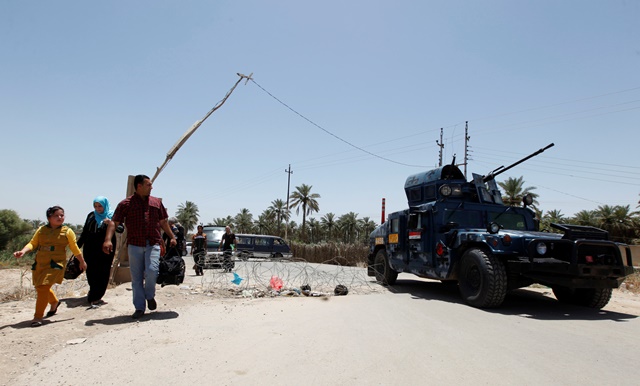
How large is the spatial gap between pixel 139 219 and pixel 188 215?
273 ft

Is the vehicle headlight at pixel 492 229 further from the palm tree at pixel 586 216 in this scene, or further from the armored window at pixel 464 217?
the palm tree at pixel 586 216

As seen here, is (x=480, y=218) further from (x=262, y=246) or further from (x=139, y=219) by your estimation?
(x=262, y=246)

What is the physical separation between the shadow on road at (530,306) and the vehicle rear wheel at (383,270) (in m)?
0.30

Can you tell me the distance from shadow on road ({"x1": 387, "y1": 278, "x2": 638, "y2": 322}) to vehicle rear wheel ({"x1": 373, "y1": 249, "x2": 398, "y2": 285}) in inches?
11.7

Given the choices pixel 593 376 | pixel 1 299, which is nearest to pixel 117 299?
pixel 1 299

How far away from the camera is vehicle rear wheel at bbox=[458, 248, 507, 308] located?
670 centimetres

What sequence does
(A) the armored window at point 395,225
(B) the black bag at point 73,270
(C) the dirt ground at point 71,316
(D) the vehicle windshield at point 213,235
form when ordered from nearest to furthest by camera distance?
(C) the dirt ground at point 71,316
(B) the black bag at point 73,270
(A) the armored window at point 395,225
(D) the vehicle windshield at point 213,235

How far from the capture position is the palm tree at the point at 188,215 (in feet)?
277

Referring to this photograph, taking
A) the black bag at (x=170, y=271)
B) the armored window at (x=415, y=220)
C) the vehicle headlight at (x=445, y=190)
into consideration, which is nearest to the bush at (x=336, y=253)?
the armored window at (x=415, y=220)

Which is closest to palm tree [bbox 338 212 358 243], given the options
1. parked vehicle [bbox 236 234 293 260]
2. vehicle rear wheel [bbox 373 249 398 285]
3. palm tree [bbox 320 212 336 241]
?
palm tree [bbox 320 212 336 241]

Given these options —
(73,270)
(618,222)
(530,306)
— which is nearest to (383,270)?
(530,306)

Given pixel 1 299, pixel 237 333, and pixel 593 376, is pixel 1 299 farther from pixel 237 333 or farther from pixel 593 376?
pixel 593 376

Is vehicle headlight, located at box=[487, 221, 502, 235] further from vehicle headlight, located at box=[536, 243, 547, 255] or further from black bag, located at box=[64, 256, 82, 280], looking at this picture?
black bag, located at box=[64, 256, 82, 280]

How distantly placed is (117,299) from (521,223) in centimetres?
777
